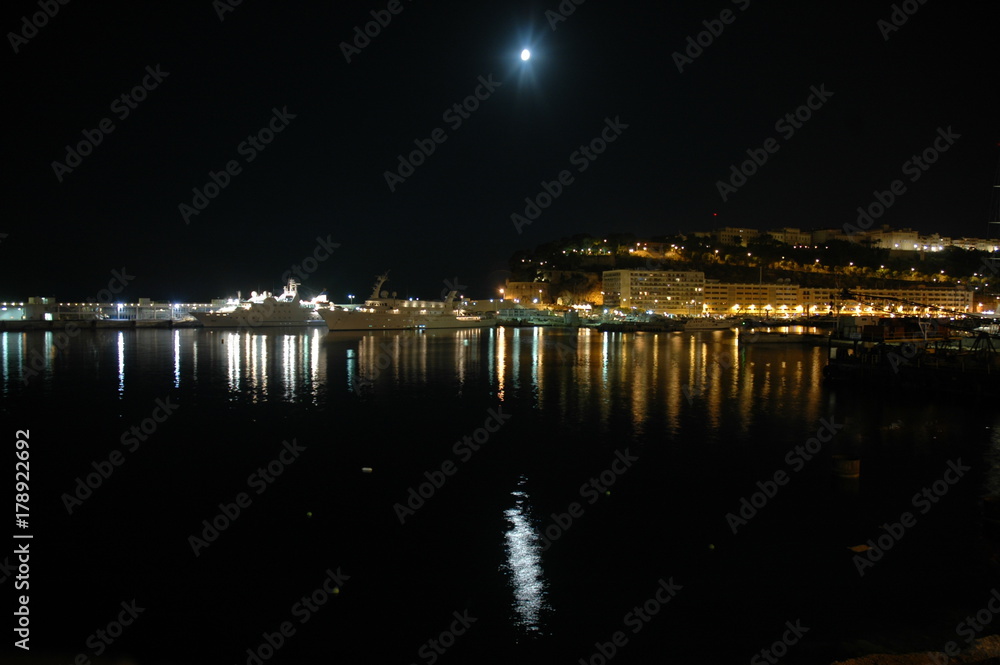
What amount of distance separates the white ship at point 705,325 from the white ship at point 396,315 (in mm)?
Answer: 18730

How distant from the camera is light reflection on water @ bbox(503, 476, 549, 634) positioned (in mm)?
4925

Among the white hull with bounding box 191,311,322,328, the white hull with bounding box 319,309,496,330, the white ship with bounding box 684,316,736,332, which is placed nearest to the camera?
the white hull with bounding box 319,309,496,330

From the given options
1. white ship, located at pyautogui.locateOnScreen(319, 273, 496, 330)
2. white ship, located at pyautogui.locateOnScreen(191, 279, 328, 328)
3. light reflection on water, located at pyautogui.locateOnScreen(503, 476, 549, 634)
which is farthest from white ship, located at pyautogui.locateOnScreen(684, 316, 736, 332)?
light reflection on water, located at pyautogui.locateOnScreen(503, 476, 549, 634)

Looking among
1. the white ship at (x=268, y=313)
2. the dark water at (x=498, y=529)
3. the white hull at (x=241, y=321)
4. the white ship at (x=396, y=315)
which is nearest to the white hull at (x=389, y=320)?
the white ship at (x=396, y=315)

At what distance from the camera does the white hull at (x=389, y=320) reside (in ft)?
158

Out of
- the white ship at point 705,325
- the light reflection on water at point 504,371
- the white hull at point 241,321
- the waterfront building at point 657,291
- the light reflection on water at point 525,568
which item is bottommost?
the light reflection on water at point 525,568

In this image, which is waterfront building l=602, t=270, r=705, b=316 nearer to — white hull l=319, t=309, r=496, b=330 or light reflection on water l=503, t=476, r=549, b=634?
white hull l=319, t=309, r=496, b=330

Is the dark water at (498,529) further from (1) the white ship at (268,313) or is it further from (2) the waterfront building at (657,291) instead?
(2) the waterfront building at (657,291)

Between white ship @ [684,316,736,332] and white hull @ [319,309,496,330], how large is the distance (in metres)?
20.2

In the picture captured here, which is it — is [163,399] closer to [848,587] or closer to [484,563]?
[484,563]

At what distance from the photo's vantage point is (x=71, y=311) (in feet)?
207

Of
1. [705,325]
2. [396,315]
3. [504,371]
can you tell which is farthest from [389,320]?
[504,371]

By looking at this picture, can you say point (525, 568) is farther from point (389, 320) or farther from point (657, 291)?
point (657, 291)

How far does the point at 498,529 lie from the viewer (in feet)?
21.8
